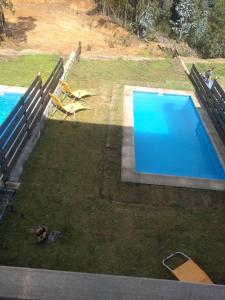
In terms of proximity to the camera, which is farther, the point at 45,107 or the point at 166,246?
the point at 45,107

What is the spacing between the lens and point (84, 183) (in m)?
9.69

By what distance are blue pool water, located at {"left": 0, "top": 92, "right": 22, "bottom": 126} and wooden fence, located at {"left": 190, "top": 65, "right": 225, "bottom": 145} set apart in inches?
342

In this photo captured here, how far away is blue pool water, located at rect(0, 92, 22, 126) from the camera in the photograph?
48.8ft

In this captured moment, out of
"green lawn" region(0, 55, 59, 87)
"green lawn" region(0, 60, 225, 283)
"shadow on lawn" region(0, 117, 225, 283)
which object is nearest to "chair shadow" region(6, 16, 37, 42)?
"green lawn" region(0, 55, 59, 87)

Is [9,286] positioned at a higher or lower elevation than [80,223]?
higher

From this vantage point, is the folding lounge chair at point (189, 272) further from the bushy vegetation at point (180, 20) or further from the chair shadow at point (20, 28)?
the chair shadow at point (20, 28)

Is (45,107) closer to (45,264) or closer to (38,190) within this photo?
(38,190)

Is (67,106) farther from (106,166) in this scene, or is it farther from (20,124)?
(106,166)

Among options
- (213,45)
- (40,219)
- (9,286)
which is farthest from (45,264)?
(213,45)

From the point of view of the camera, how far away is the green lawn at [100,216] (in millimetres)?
7383

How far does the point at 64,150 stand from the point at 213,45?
17.3 meters

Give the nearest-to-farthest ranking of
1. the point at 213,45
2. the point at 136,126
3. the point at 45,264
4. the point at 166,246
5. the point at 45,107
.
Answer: the point at 45,264
the point at 166,246
the point at 45,107
the point at 136,126
the point at 213,45

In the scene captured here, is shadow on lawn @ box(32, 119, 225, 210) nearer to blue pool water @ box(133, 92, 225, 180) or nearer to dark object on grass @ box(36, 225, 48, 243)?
blue pool water @ box(133, 92, 225, 180)

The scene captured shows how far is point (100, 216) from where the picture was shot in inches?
334
